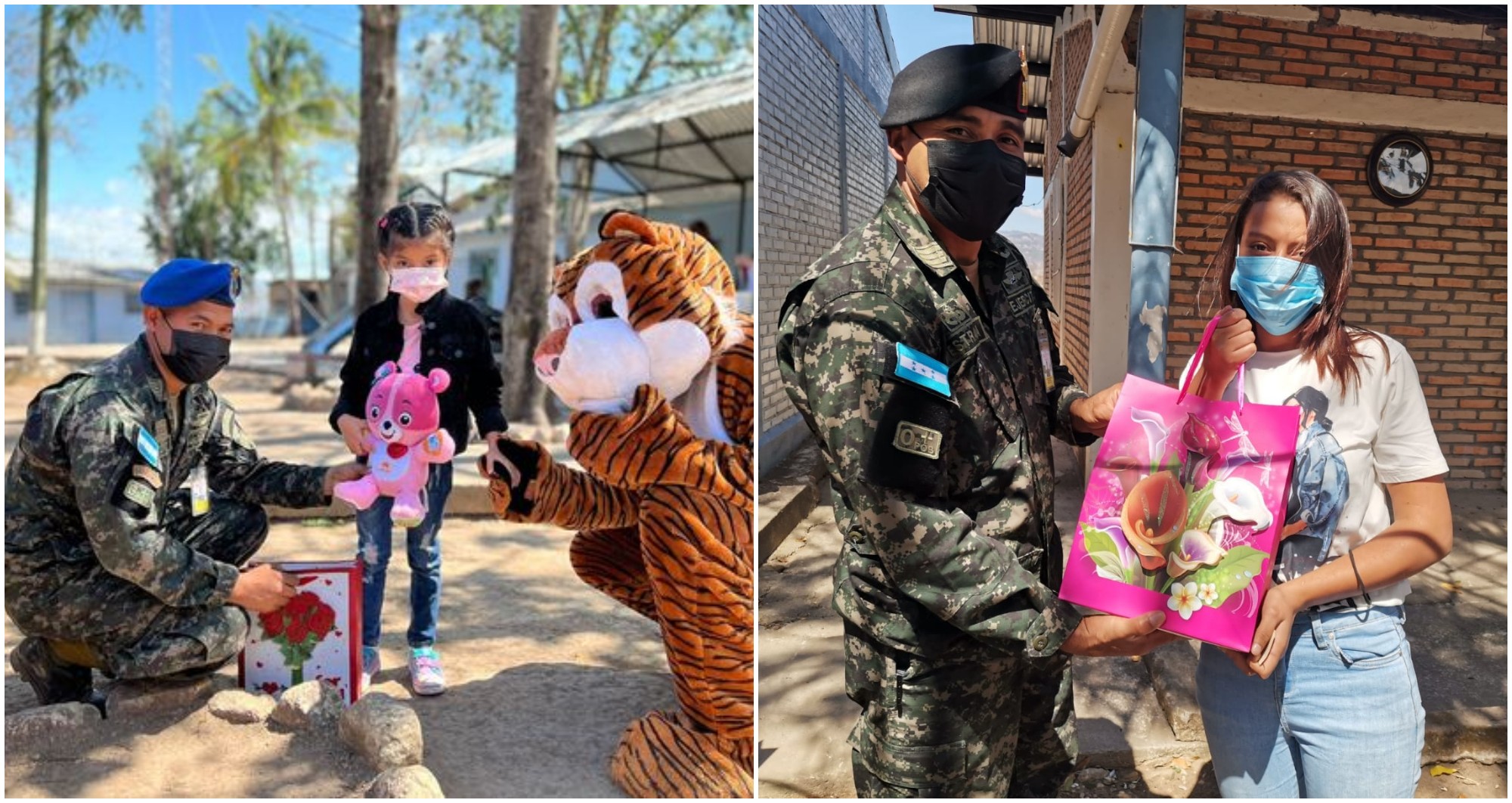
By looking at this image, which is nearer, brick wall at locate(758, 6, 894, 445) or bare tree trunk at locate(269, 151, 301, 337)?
brick wall at locate(758, 6, 894, 445)

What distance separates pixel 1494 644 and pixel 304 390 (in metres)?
12.0

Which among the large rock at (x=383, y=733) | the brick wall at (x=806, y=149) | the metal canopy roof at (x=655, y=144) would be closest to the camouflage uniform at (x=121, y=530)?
the large rock at (x=383, y=733)

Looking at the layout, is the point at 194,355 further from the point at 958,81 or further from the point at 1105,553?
the point at 1105,553

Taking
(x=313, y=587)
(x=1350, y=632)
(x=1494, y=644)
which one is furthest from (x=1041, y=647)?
(x=1494, y=644)

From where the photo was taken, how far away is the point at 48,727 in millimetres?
2752

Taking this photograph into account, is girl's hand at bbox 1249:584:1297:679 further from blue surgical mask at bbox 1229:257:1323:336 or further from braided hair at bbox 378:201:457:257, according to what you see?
braided hair at bbox 378:201:457:257

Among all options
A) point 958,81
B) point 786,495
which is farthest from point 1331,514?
point 786,495

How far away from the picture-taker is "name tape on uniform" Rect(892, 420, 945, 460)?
1.53m

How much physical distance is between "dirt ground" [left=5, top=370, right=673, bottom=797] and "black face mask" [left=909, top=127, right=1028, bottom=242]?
6.17 ft

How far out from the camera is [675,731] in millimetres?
2727

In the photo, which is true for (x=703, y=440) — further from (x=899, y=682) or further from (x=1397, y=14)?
(x=1397, y=14)

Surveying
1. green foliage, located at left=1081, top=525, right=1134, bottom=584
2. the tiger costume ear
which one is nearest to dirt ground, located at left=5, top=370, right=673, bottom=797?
the tiger costume ear

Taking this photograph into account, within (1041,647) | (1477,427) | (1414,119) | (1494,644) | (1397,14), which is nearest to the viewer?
(1041,647)

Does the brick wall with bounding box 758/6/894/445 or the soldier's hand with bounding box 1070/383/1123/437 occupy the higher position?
the brick wall with bounding box 758/6/894/445
